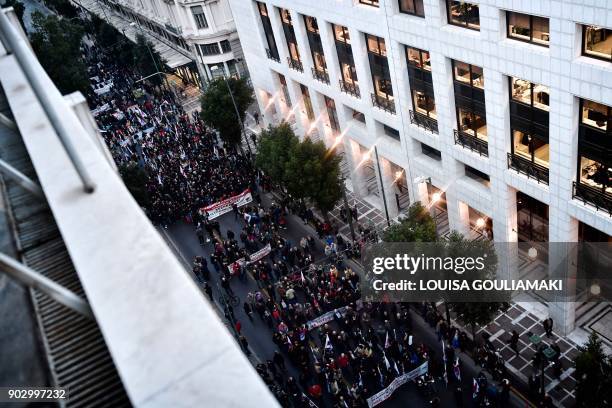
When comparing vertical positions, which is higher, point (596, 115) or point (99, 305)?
point (99, 305)

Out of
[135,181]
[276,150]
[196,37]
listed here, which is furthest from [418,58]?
[196,37]

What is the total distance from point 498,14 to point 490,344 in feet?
47.6

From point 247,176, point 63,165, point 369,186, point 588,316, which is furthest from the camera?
point 247,176

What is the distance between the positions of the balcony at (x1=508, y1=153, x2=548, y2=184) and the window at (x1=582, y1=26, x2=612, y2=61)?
600 centimetres

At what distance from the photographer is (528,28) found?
23.1 meters

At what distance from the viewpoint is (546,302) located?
94.9ft

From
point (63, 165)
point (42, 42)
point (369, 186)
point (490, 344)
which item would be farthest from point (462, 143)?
point (42, 42)

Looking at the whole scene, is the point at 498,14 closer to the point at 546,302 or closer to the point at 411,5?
the point at 411,5

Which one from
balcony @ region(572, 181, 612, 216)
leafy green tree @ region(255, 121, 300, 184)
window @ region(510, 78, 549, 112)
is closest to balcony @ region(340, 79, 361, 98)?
leafy green tree @ region(255, 121, 300, 184)

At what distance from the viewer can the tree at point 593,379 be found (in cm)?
1952

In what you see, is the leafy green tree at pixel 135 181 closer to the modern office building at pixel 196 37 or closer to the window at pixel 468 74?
the window at pixel 468 74

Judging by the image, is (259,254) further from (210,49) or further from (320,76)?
(210,49)

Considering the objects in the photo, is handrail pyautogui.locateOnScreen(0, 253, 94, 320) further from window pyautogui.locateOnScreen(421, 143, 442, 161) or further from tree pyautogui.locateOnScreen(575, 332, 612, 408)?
window pyautogui.locateOnScreen(421, 143, 442, 161)

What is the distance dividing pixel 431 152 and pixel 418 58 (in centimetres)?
624
